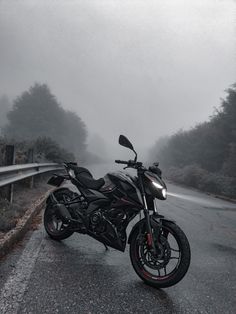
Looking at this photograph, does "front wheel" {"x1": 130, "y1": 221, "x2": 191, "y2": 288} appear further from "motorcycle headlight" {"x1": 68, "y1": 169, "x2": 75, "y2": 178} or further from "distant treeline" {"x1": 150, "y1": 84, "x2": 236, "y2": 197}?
"distant treeline" {"x1": 150, "y1": 84, "x2": 236, "y2": 197}

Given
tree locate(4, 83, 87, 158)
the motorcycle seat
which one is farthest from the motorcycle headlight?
tree locate(4, 83, 87, 158)

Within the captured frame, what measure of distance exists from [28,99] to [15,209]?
156ft

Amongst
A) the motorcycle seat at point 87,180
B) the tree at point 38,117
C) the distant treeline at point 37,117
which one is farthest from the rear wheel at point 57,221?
the tree at point 38,117

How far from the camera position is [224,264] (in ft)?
14.2

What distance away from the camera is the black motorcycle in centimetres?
335

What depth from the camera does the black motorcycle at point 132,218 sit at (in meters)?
3.35

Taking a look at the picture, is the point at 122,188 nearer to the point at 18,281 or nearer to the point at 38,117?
the point at 18,281

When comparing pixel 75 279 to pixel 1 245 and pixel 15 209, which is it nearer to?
pixel 1 245

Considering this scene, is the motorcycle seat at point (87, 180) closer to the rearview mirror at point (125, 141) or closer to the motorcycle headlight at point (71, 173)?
the motorcycle headlight at point (71, 173)

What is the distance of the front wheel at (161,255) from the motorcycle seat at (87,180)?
3.15 ft

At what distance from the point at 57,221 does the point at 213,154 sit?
Answer: 89.8ft

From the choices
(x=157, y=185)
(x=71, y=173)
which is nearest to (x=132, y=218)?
(x=157, y=185)

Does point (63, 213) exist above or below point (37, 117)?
below

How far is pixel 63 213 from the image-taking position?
454cm
